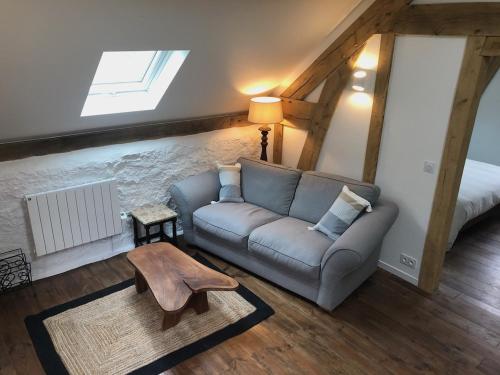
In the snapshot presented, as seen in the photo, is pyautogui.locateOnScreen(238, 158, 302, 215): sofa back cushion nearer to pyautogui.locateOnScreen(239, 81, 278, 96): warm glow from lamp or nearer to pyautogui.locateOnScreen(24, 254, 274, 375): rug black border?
pyautogui.locateOnScreen(239, 81, 278, 96): warm glow from lamp

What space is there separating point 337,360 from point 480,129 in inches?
183

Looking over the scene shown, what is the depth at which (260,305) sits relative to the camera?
9.87ft

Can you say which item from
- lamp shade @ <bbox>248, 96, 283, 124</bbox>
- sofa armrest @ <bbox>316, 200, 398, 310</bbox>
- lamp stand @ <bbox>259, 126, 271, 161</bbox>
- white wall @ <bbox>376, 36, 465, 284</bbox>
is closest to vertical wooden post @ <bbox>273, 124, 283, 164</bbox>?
lamp stand @ <bbox>259, 126, 271, 161</bbox>

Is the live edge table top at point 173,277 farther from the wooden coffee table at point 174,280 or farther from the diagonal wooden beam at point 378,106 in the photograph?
the diagonal wooden beam at point 378,106

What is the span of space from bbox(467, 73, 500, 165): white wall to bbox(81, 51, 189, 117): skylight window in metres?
4.62

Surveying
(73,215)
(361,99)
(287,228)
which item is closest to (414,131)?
(361,99)

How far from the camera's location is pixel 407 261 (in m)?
3.37

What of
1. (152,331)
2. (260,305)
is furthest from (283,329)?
(152,331)

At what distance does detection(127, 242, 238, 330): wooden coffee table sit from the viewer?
2.48 m

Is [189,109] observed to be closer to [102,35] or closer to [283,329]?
[102,35]

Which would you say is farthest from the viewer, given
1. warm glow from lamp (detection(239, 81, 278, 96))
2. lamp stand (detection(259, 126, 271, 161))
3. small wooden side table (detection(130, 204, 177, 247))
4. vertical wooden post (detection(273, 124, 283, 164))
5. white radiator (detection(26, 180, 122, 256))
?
vertical wooden post (detection(273, 124, 283, 164))

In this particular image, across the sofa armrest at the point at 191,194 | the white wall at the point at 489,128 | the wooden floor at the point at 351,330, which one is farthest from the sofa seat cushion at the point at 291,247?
→ the white wall at the point at 489,128

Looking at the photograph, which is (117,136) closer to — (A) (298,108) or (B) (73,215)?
(B) (73,215)

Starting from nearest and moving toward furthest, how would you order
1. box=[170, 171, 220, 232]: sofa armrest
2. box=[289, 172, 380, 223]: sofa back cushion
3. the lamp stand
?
box=[289, 172, 380, 223]: sofa back cushion < box=[170, 171, 220, 232]: sofa armrest < the lamp stand
